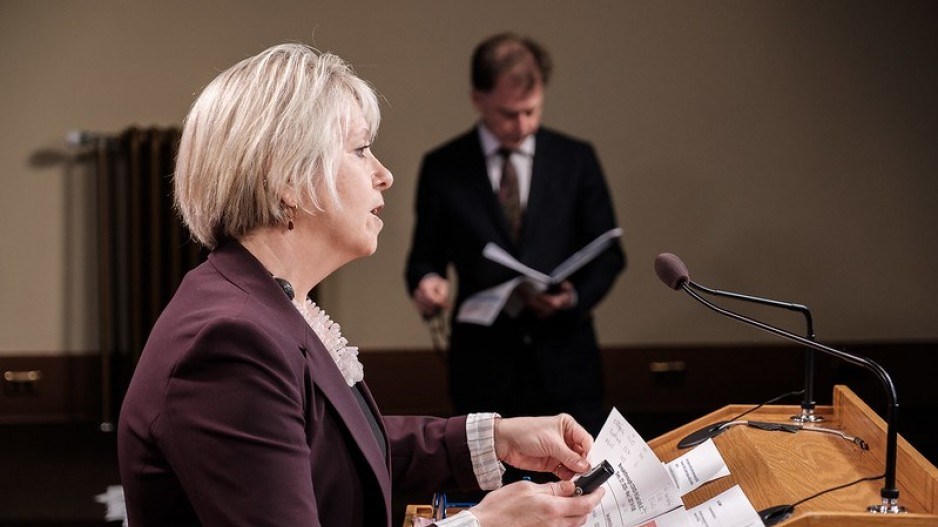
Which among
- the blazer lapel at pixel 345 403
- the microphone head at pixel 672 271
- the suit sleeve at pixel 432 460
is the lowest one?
the suit sleeve at pixel 432 460

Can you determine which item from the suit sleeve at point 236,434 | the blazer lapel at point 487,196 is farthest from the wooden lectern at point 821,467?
the blazer lapel at point 487,196

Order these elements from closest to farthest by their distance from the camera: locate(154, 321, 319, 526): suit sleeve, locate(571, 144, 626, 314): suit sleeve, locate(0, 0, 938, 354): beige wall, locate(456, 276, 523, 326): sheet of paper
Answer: locate(154, 321, 319, 526): suit sleeve, locate(456, 276, 523, 326): sheet of paper, locate(571, 144, 626, 314): suit sleeve, locate(0, 0, 938, 354): beige wall

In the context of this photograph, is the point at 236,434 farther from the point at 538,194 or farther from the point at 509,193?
the point at 509,193

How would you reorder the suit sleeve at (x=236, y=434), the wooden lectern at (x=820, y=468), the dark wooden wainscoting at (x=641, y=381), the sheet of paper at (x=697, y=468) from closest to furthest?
the suit sleeve at (x=236, y=434) < the wooden lectern at (x=820, y=468) < the sheet of paper at (x=697, y=468) < the dark wooden wainscoting at (x=641, y=381)

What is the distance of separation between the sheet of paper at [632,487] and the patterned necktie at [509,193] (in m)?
2.39

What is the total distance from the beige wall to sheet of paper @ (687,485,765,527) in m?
4.18

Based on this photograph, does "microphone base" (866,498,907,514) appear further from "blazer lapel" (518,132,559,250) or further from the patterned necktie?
the patterned necktie

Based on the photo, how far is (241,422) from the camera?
1.40 m

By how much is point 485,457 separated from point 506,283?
1798 mm

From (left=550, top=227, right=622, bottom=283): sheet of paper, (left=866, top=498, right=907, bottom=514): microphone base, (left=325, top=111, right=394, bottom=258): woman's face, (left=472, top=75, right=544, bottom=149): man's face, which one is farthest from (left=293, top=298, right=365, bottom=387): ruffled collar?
(left=472, top=75, right=544, bottom=149): man's face

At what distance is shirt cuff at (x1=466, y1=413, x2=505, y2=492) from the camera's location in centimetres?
195

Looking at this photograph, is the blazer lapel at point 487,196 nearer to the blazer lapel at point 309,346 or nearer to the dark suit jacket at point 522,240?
the dark suit jacket at point 522,240

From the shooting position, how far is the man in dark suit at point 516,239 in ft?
12.3

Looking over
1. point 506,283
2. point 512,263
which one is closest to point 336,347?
point 512,263
